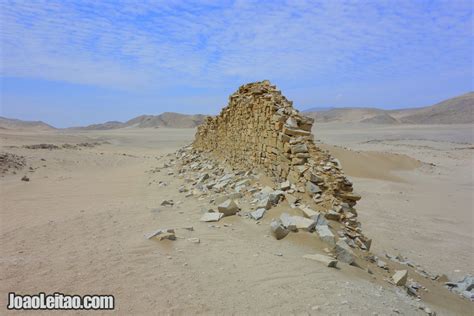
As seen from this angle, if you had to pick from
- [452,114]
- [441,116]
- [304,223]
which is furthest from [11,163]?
[452,114]

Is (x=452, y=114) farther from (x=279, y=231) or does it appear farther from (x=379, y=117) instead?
(x=279, y=231)

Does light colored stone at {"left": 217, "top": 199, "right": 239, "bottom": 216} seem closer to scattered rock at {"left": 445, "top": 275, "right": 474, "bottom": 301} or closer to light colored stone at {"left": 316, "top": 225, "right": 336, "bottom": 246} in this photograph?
light colored stone at {"left": 316, "top": 225, "right": 336, "bottom": 246}

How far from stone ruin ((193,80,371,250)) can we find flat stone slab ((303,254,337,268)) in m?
0.99

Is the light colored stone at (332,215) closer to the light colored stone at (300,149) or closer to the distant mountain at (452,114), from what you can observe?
the light colored stone at (300,149)

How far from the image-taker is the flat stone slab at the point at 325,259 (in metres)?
5.25

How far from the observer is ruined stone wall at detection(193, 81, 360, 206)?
6953mm

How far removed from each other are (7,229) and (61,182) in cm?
795

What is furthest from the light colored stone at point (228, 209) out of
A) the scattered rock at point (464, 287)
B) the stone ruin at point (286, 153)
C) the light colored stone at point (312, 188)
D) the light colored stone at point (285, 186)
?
the scattered rock at point (464, 287)

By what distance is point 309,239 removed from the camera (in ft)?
19.7

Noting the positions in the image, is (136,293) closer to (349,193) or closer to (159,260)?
(159,260)

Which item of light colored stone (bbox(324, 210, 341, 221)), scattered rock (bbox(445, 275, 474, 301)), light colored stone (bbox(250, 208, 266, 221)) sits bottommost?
scattered rock (bbox(445, 275, 474, 301))

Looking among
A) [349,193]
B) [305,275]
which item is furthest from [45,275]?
[349,193]

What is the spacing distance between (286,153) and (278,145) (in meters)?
0.42

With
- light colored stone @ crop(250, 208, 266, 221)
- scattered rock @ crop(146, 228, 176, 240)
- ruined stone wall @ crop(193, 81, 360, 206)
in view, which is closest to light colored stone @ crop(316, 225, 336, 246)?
ruined stone wall @ crop(193, 81, 360, 206)
